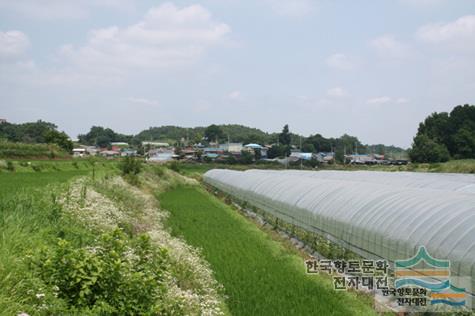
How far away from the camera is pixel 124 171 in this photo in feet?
122

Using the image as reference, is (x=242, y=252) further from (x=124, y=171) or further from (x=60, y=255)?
(x=124, y=171)

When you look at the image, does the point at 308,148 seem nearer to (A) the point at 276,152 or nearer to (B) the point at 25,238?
(A) the point at 276,152

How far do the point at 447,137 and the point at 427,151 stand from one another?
7065 mm

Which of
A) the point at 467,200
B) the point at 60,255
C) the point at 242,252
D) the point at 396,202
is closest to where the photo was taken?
the point at 60,255

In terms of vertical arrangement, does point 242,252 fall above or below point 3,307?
below

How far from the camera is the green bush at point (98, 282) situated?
585 cm

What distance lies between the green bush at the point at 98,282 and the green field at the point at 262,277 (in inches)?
128

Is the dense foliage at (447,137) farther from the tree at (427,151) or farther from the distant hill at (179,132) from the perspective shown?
the distant hill at (179,132)

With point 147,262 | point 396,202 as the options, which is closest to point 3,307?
point 147,262

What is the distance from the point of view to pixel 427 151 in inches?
2896

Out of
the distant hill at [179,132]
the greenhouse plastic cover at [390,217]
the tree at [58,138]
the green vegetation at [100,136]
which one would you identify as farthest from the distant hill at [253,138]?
the greenhouse plastic cover at [390,217]

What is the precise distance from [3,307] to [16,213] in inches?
198

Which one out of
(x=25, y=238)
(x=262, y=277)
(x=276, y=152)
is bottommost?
(x=262, y=277)

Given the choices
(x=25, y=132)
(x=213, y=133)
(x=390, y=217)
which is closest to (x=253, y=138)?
(x=213, y=133)
